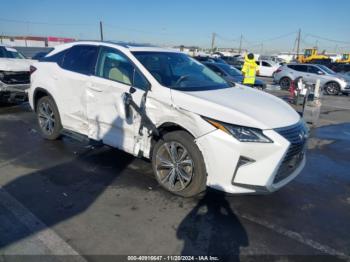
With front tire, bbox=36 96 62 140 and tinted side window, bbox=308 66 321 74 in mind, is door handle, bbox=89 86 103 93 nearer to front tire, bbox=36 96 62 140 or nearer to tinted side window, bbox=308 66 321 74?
front tire, bbox=36 96 62 140

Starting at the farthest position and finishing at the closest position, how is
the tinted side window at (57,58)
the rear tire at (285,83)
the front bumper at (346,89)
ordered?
the rear tire at (285,83) < the front bumper at (346,89) < the tinted side window at (57,58)

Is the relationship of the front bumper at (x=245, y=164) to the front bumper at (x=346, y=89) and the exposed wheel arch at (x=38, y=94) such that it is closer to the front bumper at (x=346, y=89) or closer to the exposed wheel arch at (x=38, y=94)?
the exposed wheel arch at (x=38, y=94)

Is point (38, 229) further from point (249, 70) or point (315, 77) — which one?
point (315, 77)

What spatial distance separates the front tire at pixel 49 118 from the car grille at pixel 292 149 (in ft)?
12.4

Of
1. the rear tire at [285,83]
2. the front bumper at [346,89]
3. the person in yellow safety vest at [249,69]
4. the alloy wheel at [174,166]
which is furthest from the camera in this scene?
the rear tire at [285,83]

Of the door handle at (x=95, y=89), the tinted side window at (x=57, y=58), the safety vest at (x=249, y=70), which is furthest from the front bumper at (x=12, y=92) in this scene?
the safety vest at (x=249, y=70)

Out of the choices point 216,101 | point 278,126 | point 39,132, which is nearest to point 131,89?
point 216,101

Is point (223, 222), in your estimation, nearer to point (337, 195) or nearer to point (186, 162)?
point (186, 162)

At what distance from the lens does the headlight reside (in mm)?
3256

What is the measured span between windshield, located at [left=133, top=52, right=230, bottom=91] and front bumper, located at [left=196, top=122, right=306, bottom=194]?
39.7 inches

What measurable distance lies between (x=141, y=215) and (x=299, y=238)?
164 cm

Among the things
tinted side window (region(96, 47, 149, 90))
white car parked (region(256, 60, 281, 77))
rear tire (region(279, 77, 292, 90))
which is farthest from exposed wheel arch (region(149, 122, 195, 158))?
white car parked (region(256, 60, 281, 77))

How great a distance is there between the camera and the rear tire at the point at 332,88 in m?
17.0

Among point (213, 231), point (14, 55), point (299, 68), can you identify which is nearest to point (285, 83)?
point (299, 68)
